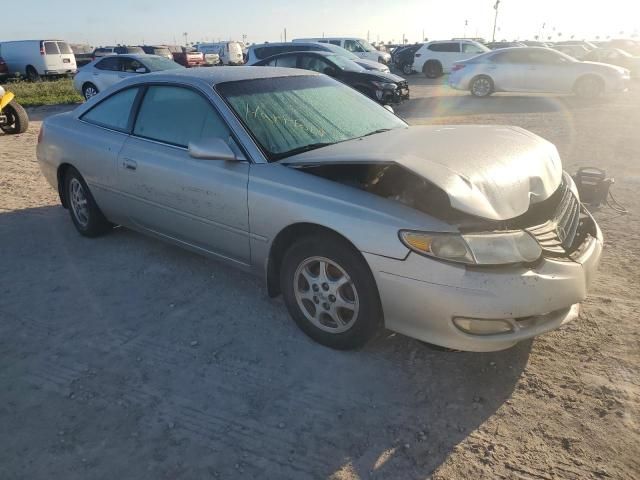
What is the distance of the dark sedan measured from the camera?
12.1 metres

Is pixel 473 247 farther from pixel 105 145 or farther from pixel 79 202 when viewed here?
pixel 79 202

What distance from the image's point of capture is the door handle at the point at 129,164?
12.7 feet

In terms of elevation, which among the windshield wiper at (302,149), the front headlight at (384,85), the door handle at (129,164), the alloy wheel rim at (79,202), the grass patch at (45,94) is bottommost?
the grass patch at (45,94)

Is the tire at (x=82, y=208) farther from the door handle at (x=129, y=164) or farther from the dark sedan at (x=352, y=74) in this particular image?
the dark sedan at (x=352, y=74)

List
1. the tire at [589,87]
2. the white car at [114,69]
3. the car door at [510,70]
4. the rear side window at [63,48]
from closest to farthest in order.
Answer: the white car at [114,69] → the tire at [589,87] → the car door at [510,70] → the rear side window at [63,48]

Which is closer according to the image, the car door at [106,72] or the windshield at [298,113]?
the windshield at [298,113]

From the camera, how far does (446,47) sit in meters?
21.7

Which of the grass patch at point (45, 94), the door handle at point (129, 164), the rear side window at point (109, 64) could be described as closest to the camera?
the door handle at point (129, 164)

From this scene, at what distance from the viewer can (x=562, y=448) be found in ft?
7.48

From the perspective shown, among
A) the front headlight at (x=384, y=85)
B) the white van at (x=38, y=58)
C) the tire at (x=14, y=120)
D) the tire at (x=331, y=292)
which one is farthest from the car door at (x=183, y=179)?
the white van at (x=38, y=58)

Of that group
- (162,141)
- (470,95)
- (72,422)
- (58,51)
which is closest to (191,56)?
(58,51)

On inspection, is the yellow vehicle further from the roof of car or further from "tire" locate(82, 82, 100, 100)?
the roof of car

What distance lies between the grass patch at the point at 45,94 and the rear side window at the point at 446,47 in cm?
1443

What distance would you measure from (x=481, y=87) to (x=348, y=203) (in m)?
13.6
